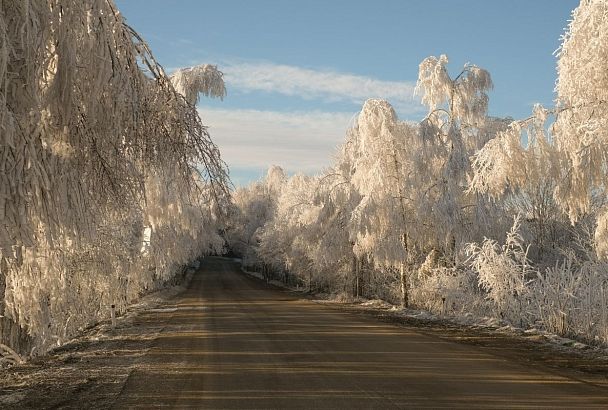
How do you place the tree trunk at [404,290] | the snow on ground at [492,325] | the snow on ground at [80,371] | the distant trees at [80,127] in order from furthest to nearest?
the tree trunk at [404,290]
the snow on ground at [492,325]
the snow on ground at [80,371]
the distant trees at [80,127]

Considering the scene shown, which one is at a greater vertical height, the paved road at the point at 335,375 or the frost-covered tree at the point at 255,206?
the frost-covered tree at the point at 255,206

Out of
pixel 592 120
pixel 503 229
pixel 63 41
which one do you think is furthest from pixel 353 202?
pixel 63 41

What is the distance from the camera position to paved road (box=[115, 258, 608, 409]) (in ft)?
24.4

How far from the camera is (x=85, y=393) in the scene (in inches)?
313

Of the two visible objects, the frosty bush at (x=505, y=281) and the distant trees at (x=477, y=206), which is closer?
the distant trees at (x=477, y=206)

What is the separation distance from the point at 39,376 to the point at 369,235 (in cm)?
1670

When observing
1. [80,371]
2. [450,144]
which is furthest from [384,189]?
[80,371]

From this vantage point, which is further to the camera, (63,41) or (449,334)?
(449,334)

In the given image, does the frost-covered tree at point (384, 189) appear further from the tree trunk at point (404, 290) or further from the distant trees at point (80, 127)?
Result: the distant trees at point (80, 127)

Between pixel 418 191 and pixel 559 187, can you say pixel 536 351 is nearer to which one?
pixel 559 187

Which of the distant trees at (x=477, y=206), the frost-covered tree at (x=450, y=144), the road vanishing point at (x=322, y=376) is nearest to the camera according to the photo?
the road vanishing point at (x=322, y=376)

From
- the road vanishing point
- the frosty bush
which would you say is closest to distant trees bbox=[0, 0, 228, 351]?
the road vanishing point

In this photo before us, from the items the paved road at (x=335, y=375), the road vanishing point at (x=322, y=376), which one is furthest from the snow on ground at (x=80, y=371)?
the paved road at (x=335, y=375)

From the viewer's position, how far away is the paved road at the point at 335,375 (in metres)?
7.45
